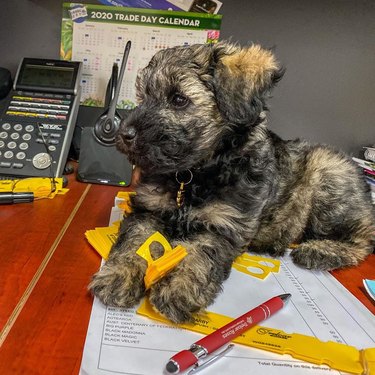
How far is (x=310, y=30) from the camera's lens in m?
1.59

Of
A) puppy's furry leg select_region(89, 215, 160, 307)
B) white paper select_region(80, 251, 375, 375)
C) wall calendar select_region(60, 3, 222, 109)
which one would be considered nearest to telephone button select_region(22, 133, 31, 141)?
wall calendar select_region(60, 3, 222, 109)

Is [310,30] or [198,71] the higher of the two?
[310,30]

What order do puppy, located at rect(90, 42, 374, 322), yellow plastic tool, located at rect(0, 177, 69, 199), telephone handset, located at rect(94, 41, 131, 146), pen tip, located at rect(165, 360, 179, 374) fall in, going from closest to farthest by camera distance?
pen tip, located at rect(165, 360, 179, 374) < puppy, located at rect(90, 42, 374, 322) < yellow plastic tool, located at rect(0, 177, 69, 199) < telephone handset, located at rect(94, 41, 131, 146)

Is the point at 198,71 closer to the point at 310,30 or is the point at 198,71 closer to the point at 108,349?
the point at 108,349

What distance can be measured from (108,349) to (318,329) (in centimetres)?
40

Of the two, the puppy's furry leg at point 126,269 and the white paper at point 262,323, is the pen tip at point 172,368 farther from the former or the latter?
the puppy's furry leg at point 126,269

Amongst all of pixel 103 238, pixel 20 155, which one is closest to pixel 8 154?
pixel 20 155

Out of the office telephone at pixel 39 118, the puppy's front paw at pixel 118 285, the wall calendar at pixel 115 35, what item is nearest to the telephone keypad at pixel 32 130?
the office telephone at pixel 39 118

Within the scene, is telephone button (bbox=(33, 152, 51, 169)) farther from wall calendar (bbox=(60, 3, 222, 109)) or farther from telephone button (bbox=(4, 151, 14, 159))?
wall calendar (bbox=(60, 3, 222, 109))

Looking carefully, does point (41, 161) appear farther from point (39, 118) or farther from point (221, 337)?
point (221, 337)

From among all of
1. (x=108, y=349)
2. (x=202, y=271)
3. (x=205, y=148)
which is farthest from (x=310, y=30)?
(x=108, y=349)

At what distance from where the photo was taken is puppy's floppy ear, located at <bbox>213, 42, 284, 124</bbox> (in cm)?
90

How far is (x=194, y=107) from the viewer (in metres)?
0.92

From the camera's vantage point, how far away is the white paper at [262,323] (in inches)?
23.2
